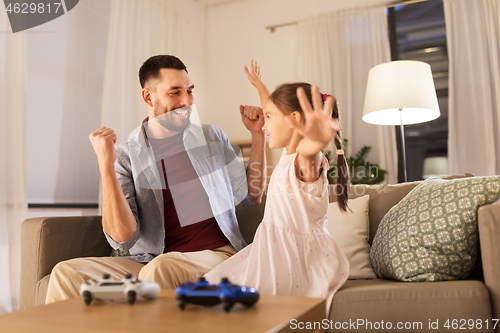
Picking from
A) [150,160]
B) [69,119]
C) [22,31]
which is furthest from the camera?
[69,119]

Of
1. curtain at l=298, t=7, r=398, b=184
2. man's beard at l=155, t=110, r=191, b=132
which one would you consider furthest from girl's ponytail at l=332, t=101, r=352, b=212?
curtain at l=298, t=7, r=398, b=184

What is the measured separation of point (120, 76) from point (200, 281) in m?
2.78

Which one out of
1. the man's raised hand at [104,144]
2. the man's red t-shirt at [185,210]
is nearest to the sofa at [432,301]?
the man's red t-shirt at [185,210]

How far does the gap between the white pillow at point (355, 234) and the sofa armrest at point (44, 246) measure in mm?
1029

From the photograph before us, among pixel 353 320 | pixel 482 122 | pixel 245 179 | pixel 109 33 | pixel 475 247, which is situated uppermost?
Result: pixel 109 33

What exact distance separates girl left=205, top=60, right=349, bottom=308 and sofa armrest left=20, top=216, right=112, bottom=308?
0.75 m

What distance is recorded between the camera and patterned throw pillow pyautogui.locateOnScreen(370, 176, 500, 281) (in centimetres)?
113

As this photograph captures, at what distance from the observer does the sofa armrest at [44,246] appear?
1521 mm

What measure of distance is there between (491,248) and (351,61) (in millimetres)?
3111

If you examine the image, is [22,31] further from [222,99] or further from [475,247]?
[475,247]

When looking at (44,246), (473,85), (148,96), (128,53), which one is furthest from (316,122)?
(473,85)

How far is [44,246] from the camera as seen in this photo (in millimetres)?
1528

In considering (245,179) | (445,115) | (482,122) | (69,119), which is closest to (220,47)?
A: (69,119)

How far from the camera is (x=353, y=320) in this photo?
1.08 m
